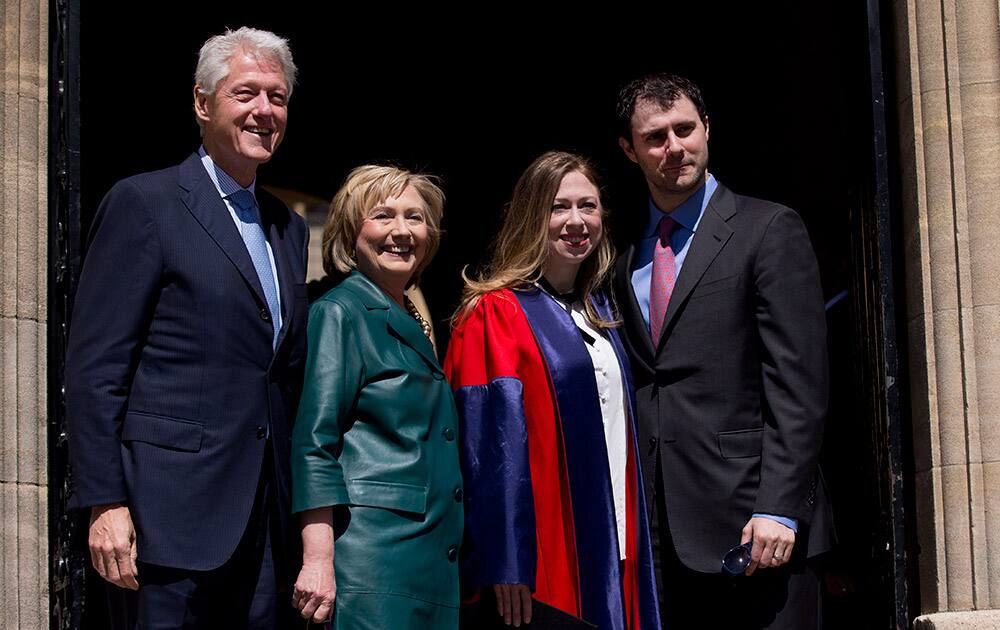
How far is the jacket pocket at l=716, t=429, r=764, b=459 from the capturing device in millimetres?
4246

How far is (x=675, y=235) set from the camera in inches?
181

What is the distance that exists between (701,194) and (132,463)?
197 centimetres

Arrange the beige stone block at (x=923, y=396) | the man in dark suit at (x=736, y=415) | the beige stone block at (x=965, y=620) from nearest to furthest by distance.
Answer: the man in dark suit at (x=736, y=415), the beige stone block at (x=965, y=620), the beige stone block at (x=923, y=396)

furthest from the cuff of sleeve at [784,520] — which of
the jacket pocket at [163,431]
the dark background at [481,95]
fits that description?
the dark background at [481,95]

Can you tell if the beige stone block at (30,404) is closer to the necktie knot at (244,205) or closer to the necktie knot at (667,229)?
the necktie knot at (244,205)

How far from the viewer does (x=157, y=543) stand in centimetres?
362

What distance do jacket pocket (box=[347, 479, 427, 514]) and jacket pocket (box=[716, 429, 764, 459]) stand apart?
0.92 metres

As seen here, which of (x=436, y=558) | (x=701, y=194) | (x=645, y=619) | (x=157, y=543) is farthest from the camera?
(x=701, y=194)

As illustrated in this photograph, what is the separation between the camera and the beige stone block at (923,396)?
15.3 ft

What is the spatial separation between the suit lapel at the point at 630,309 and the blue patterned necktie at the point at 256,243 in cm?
115

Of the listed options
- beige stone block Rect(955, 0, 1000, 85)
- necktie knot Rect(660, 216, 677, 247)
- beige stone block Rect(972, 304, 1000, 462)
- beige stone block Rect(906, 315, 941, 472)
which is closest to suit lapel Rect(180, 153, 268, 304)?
necktie knot Rect(660, 216, 677, 247)

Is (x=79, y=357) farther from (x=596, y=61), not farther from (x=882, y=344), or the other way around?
(x=596, y=61)

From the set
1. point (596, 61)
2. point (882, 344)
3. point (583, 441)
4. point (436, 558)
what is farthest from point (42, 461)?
point (596, 61)

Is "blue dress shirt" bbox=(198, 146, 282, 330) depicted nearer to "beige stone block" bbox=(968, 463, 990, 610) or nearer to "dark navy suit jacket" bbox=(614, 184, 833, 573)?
"dark navy suit jacket" bbox=(614, 184, 833, 573)
